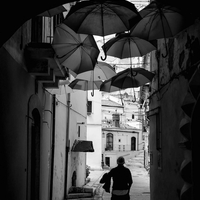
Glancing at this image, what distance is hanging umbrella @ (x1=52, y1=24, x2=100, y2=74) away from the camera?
8414mm

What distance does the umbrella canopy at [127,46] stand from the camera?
919 cm

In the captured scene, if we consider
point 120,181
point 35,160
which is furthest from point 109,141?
point 120,181

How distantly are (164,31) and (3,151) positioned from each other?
4.07 meters

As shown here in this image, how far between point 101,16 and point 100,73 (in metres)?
5.18

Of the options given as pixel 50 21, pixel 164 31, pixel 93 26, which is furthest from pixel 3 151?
pixel 50 21

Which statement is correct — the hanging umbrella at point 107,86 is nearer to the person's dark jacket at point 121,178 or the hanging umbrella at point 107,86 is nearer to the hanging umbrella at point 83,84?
the hanging umbrella at point 83,84

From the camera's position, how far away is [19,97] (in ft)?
25.1

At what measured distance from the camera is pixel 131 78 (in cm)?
1130

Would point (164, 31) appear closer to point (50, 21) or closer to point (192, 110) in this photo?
point (192, 110)

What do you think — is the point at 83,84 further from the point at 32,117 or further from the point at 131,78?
the point at 32,117

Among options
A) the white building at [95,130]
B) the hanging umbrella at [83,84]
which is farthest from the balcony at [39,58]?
the white building at [95,130]

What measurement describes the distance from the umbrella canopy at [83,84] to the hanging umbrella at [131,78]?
1029 mm

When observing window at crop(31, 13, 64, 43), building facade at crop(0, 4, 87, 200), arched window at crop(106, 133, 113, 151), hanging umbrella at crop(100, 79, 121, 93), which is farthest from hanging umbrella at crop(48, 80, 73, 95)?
arched window at crop(106, 133, 113, 151)

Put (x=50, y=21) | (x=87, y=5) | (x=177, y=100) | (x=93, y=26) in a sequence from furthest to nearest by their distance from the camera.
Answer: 1. (x=50, y=21)
2. (x=177, y=100)
3. (x=93, y=26)
4. (x=87, y=5)
